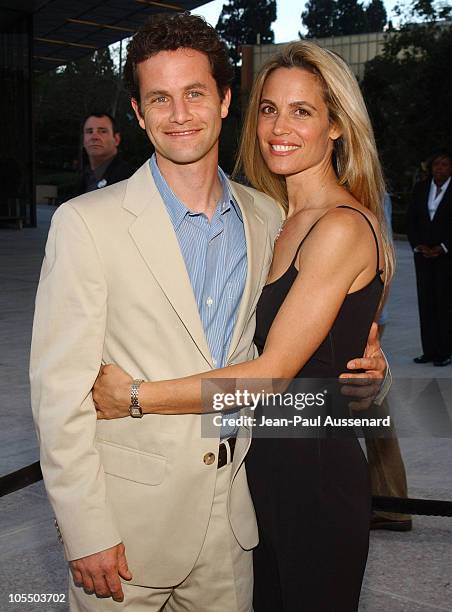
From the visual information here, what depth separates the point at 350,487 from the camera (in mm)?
2385

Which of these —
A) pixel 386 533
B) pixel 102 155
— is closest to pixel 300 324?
pixel 386 533

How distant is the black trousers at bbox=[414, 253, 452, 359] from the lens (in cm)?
842

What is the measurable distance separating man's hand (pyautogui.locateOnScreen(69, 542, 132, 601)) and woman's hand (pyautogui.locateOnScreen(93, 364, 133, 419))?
1.08 ft

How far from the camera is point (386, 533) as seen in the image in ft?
14.5

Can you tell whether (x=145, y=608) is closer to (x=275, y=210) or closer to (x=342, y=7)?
(x=275, y=210)

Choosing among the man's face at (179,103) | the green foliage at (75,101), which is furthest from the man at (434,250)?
the green foliage at (75,101)

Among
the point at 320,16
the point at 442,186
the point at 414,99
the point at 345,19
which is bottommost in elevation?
the point at 442,186

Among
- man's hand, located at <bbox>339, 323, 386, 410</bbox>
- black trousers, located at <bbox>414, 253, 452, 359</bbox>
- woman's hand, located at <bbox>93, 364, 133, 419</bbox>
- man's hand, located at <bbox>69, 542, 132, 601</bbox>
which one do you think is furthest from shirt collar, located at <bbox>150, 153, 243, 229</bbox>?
black trousers, located at <bbox>414, 253, 452, 359</bbox>

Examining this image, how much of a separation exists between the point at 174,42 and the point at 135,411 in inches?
38.3

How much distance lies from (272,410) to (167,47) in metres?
1.03

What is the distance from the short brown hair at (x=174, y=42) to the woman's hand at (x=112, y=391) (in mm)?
796

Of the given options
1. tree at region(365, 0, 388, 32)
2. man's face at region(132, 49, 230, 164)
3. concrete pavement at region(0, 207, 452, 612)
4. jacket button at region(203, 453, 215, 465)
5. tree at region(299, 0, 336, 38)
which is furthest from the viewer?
tree at region(365, 0, 388, 32)

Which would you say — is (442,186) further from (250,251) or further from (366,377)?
(250,251)

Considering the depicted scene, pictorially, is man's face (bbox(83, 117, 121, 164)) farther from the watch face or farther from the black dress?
the watch face
